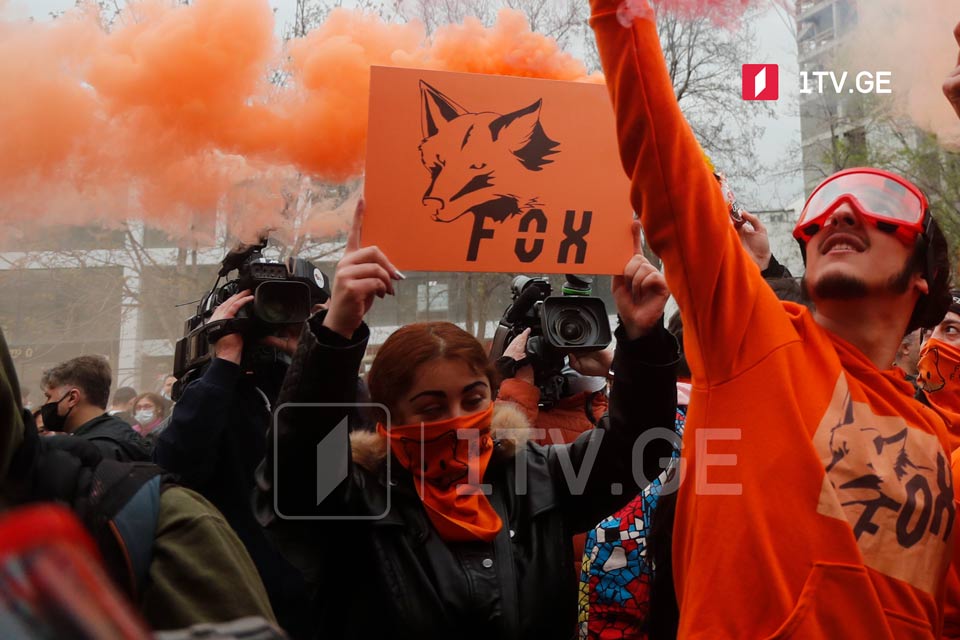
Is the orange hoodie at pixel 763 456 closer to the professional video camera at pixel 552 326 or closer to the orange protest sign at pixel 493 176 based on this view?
the orange protest sign at pixel 493 176

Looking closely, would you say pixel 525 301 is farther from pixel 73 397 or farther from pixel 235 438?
pixel 73 397

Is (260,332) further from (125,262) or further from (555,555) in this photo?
(125,262)

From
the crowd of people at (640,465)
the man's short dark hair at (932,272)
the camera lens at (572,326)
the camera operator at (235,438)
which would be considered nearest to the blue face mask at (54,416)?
the camera operator at (235,438)

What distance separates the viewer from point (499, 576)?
2.01 metres

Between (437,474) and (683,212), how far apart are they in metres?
0.90

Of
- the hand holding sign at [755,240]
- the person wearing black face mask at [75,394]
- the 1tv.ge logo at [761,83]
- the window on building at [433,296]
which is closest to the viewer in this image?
the hand holding sign at [755,240]

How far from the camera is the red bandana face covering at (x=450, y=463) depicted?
209 centimetres

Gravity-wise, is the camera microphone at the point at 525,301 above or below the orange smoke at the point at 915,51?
below

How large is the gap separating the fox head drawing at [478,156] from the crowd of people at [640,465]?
26cm

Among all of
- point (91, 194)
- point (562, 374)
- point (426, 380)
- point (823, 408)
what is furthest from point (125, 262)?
point (823, 408)

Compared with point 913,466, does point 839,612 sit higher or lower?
lower

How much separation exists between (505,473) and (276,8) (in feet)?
7.57

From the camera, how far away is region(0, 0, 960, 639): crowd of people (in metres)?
1.46

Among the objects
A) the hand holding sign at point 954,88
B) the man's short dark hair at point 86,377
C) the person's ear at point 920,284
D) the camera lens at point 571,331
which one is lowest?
the man's short dark hair at point 86,377
